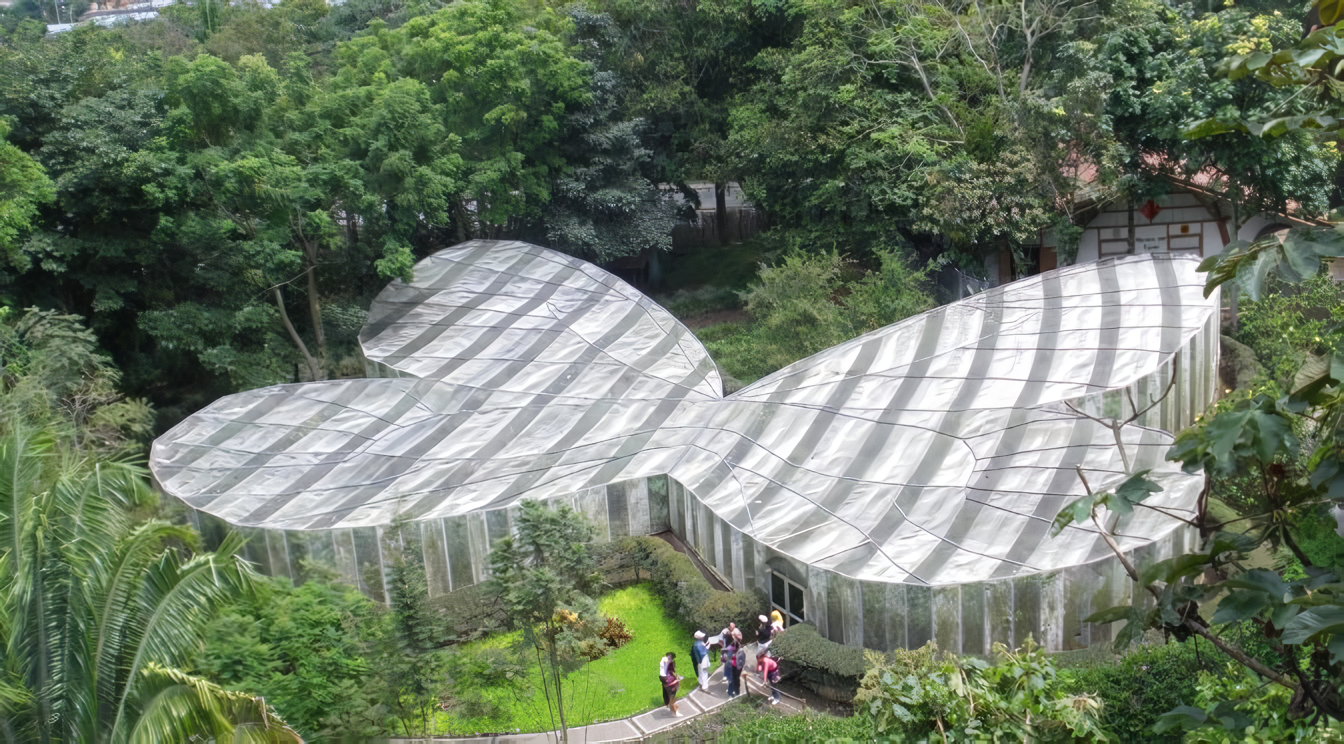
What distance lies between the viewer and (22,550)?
34.1ft

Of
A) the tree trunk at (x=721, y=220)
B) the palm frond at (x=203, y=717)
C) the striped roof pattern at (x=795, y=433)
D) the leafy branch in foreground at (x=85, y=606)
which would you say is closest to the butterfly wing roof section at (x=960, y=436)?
the striped roof pattern at (x=795, y=433)

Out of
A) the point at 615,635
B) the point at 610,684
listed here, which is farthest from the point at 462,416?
the point at 610,684

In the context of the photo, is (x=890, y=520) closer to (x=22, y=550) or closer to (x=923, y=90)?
(x=22, y=550)

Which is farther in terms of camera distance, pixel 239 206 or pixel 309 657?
pixel 239 206

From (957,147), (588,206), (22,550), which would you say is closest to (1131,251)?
(957,147)

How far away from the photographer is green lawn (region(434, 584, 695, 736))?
618 inches

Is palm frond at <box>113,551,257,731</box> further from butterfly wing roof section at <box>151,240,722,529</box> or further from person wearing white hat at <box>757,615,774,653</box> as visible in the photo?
person wearing white hat at <box>757,615,774,653</box>

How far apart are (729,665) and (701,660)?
556mm

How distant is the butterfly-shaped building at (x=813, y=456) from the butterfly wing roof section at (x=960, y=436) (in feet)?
0.18

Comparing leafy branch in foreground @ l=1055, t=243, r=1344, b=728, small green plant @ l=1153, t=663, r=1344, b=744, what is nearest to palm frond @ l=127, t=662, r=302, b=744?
leafy branch in foreground @ l=1055, t=243, r=1344, b=728

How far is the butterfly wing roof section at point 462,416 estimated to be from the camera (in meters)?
20.8

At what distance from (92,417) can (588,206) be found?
1973 centimetres

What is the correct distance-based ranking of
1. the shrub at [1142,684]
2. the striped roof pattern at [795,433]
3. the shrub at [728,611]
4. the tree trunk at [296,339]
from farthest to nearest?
the tree trunk at [296,339]
the shrub at [728,611]
the striped roof pattern at [795,433]
the shrub at [1142,684]

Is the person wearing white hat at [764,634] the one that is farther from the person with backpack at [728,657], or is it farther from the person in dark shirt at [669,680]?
the person in dark shirt at [669,680]
